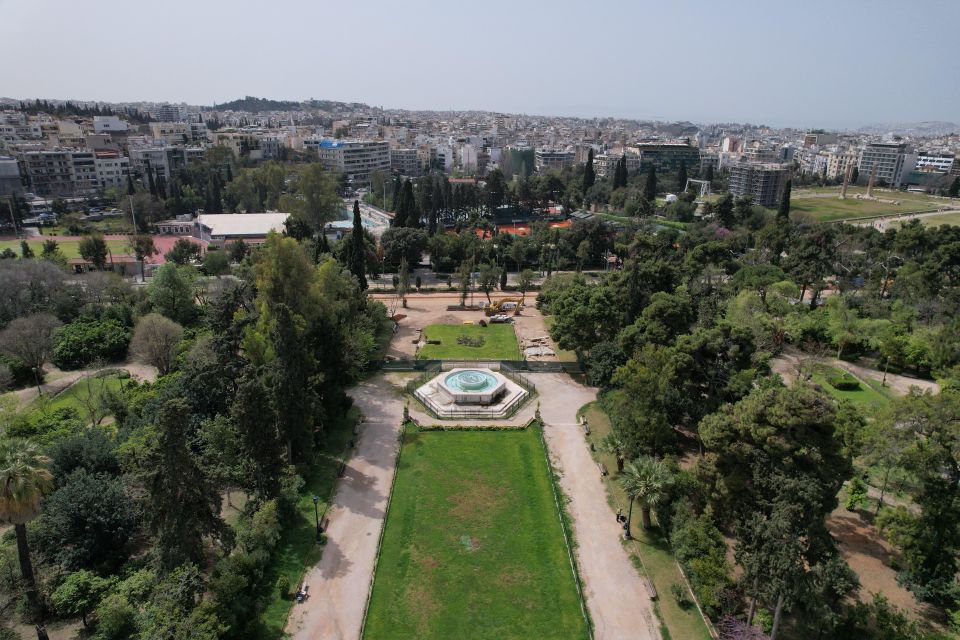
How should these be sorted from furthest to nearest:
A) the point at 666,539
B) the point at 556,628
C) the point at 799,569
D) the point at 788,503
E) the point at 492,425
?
the point at 492,425
the point at 666,539
the point at 556,628
the point at 788,503
the point at 799,569

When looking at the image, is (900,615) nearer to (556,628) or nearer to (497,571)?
(556,628)

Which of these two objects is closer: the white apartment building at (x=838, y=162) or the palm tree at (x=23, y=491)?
the palm tree at (x=23, y=491)

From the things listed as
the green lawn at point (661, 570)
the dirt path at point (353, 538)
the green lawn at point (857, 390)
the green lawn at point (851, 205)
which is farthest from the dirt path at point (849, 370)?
the green lawn at point (851, 205)

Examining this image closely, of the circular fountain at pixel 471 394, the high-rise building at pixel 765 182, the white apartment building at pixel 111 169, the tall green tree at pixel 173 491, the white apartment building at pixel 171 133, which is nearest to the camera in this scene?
the tall green tree at pixel 173 491

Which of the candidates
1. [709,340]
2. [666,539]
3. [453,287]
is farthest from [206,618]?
[453,287]

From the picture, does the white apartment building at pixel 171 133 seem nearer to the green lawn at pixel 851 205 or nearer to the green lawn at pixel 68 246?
the green lawn at pixel 68 246

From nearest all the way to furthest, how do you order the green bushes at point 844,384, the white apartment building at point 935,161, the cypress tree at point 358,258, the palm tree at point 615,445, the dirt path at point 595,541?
the dirt path at point 595,541 → the palm tree at point 615,445 → the green bushes at point 844,384 → the cypress tree at point 358,258 → the white apartment building at point 935,161

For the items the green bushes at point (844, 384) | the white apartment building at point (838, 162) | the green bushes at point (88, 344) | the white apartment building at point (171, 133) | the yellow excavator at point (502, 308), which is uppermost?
the white apartment building at point (171, 133)

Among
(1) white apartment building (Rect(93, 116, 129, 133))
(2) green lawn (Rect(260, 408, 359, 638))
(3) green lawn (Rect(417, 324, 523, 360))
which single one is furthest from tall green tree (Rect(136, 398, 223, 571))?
(1) white apartment building (Rect(93, 116, 129, 133))
